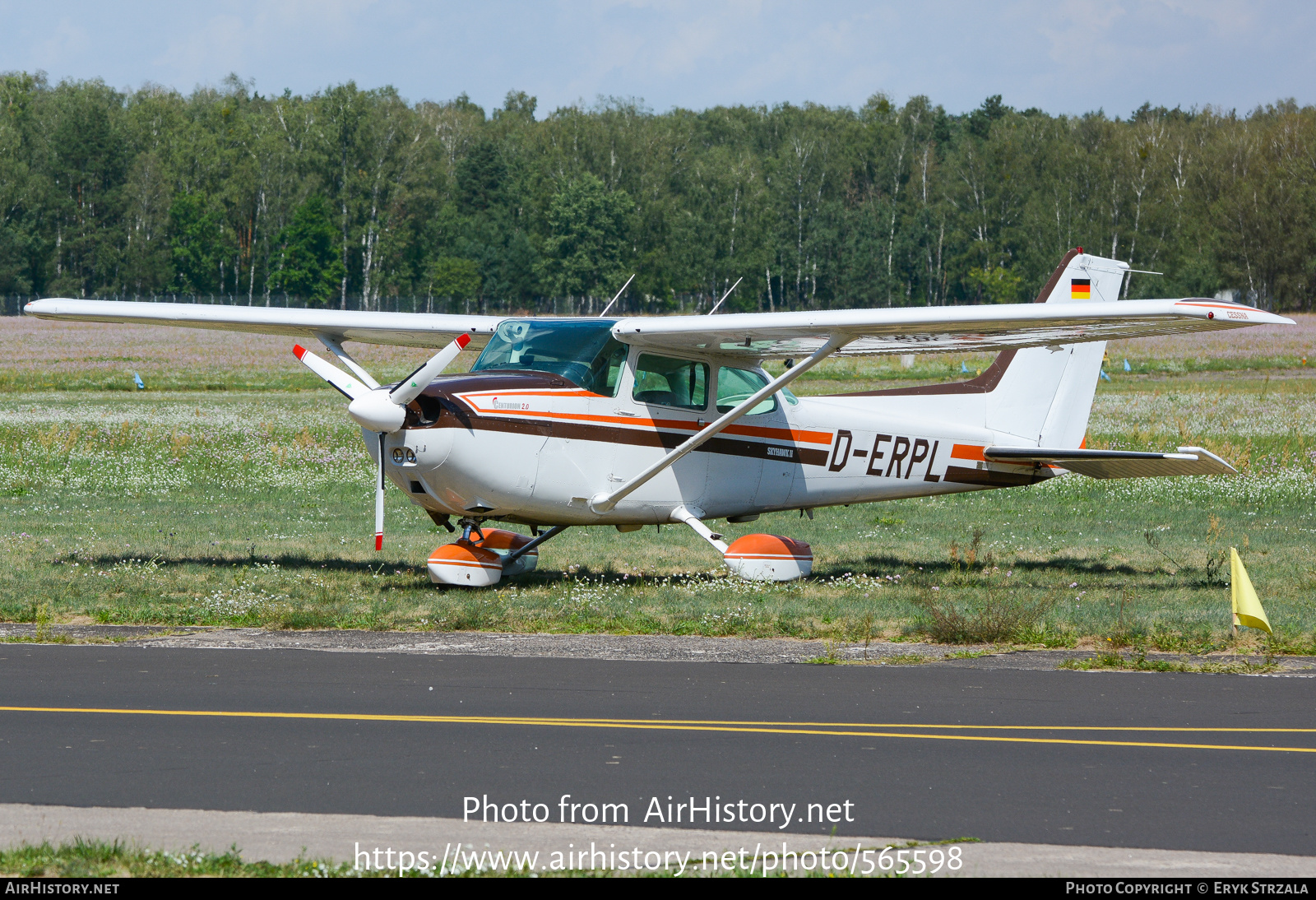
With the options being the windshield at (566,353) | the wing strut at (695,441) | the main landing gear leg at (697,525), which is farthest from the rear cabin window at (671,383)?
the main landing gear leg at (697,525)

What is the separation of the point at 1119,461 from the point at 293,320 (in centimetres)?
877

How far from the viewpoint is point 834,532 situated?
1719cm

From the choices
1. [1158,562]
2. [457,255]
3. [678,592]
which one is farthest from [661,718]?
[457,255]

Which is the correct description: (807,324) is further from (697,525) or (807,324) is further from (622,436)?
(697,525)

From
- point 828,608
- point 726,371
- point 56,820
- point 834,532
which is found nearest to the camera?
point 56,820

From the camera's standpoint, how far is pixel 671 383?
12.5 m

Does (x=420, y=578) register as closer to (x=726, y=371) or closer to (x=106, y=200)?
(x=726, y=371)

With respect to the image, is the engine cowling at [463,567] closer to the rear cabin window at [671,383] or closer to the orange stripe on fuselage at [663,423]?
the orange stripe on fuselage at [663,423]

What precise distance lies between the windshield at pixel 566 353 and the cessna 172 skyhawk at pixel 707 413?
0.7 inches

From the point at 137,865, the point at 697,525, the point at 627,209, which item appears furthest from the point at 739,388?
the point at 627,209

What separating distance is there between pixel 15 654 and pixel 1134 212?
95014 mm

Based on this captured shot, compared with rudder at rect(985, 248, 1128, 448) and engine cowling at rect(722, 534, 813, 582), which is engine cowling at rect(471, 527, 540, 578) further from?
rudder at rect(985, 248, 1128, 448)

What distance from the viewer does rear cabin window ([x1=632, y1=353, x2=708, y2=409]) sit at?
1226 cm

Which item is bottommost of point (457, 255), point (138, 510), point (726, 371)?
point (138, 510)
